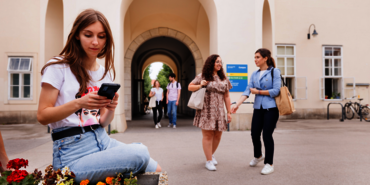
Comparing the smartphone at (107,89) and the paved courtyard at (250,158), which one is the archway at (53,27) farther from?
the smartphone at (107,89)

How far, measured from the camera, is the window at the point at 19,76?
1098 centimetres

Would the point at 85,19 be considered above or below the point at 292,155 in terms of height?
above

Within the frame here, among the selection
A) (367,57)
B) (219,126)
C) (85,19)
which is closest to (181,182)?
(219,126)

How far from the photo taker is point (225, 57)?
27.5 feet

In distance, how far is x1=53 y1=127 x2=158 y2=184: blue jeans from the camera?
121 cm

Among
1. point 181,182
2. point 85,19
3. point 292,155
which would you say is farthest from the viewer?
point 292,155

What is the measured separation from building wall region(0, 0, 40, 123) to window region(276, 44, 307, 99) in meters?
11.9

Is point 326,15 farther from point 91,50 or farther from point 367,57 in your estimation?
point 91,50

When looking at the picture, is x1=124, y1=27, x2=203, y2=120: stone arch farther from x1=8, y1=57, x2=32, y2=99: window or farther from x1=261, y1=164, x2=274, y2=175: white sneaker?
x1=261, y1=164, x2=274, y2=175: white sneaker

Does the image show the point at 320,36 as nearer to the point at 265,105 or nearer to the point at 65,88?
the point at 265,105

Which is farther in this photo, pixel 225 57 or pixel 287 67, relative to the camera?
pixel 287 67

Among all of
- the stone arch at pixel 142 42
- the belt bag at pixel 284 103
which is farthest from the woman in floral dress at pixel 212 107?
the stone arch at pixel 142 42

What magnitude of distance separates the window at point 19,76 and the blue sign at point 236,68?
8.99 metres

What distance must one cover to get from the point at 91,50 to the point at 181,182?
2393 mm
